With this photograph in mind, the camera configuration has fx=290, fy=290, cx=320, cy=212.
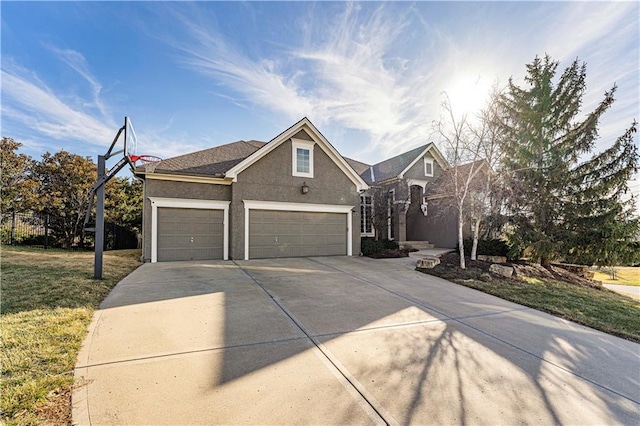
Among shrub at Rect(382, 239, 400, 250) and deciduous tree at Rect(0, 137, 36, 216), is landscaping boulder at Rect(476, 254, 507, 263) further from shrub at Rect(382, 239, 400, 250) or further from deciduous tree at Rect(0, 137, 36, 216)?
deciduous tree at Rect(0, 137, 36, 216)

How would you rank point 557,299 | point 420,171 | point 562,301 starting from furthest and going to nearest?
1. point 420,171
2. point 557,299
3. point 562,301

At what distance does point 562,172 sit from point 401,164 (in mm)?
8487

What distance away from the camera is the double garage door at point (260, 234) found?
11.8m

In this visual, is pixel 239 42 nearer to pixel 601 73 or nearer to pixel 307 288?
pixel 307 288

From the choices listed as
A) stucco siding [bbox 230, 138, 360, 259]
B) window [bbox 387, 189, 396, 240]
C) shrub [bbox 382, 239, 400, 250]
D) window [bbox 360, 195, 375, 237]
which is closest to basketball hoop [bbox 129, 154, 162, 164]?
stucco siding [bbox 230, 138, 360, 259]

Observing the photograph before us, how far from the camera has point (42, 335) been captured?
3.77 meters

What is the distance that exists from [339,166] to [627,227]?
11.0 m

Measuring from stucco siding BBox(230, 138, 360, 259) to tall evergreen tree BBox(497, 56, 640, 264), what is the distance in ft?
22.9

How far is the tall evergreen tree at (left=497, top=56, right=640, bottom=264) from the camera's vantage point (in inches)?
414

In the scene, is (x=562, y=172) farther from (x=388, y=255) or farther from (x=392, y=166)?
(x=392, y=166)

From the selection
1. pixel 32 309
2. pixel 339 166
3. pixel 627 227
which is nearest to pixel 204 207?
pixel 339 166

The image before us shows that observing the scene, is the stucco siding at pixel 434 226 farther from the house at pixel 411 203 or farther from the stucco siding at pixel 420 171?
the stucco siding at pixel 420 171

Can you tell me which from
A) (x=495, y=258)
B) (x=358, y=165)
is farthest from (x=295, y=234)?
(x=358, y=165)

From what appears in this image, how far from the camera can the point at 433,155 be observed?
18.9 metres
